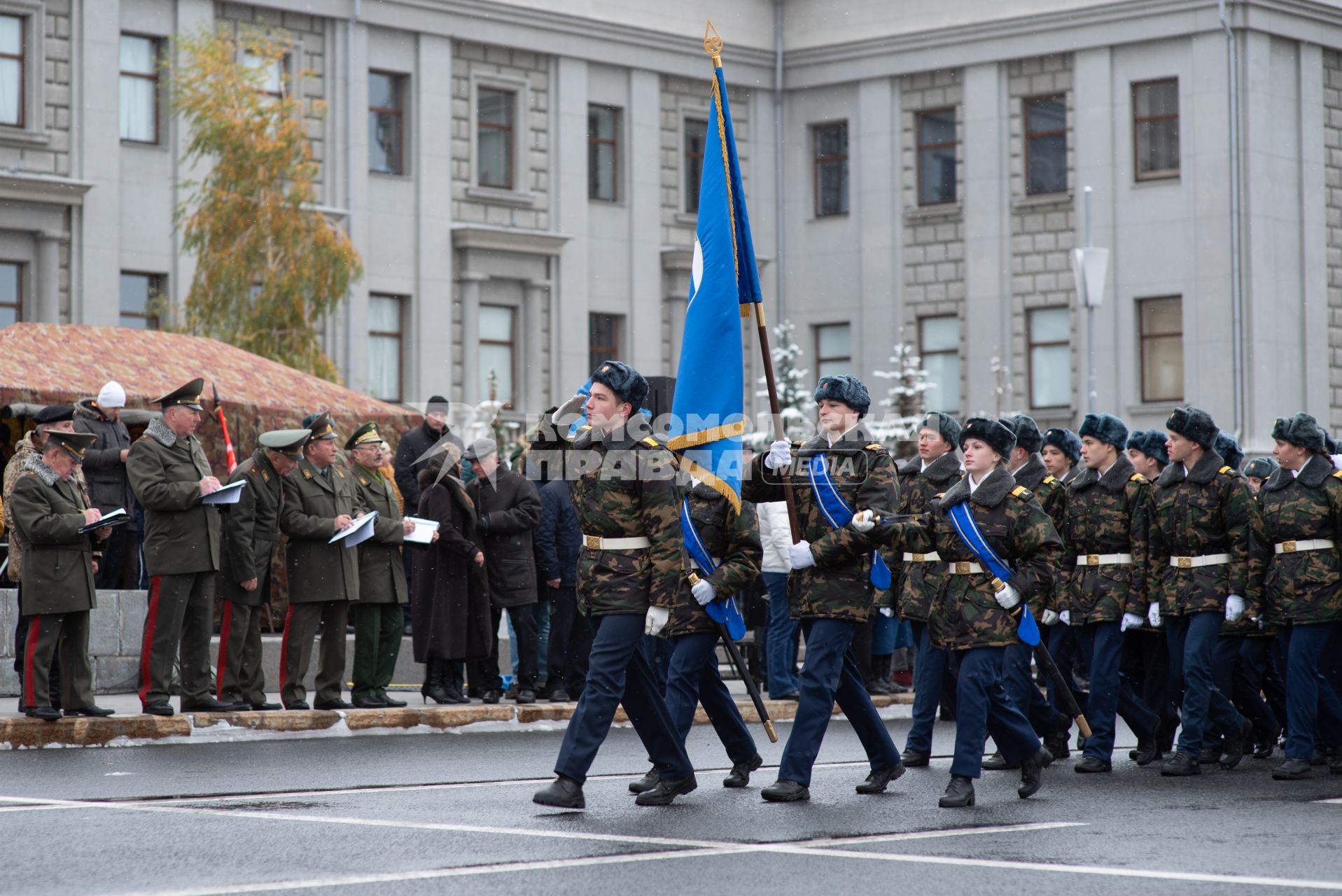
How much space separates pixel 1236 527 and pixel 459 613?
19.5 feet

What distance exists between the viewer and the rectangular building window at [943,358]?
40.0 m

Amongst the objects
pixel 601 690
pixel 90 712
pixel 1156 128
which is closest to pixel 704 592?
pixel 601 690

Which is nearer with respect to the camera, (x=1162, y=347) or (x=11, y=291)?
(x=11, y=291)

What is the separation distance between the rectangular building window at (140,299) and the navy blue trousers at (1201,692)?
22628 mm

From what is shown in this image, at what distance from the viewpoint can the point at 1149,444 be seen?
44.0 feet

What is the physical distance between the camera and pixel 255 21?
33.9 metres

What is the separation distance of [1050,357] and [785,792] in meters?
29.4

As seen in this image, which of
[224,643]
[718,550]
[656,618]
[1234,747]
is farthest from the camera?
[224,643]

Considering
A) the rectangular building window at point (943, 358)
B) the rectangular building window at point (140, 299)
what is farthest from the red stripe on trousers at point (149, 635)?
the rectangular building window at point (943, 358)

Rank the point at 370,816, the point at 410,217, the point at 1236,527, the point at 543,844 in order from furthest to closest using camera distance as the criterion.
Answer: the point at 410,217
the point at 1236,527
the point at 370,816
the point at 543,844

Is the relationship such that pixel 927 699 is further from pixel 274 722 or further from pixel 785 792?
pixel 274 722

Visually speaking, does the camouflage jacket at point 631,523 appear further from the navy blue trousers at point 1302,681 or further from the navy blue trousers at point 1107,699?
the navy blue trousers at point 1302,681

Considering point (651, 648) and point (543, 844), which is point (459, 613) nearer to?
point (651, 648)

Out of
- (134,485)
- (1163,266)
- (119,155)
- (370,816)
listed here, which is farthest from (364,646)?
(1163,266)
